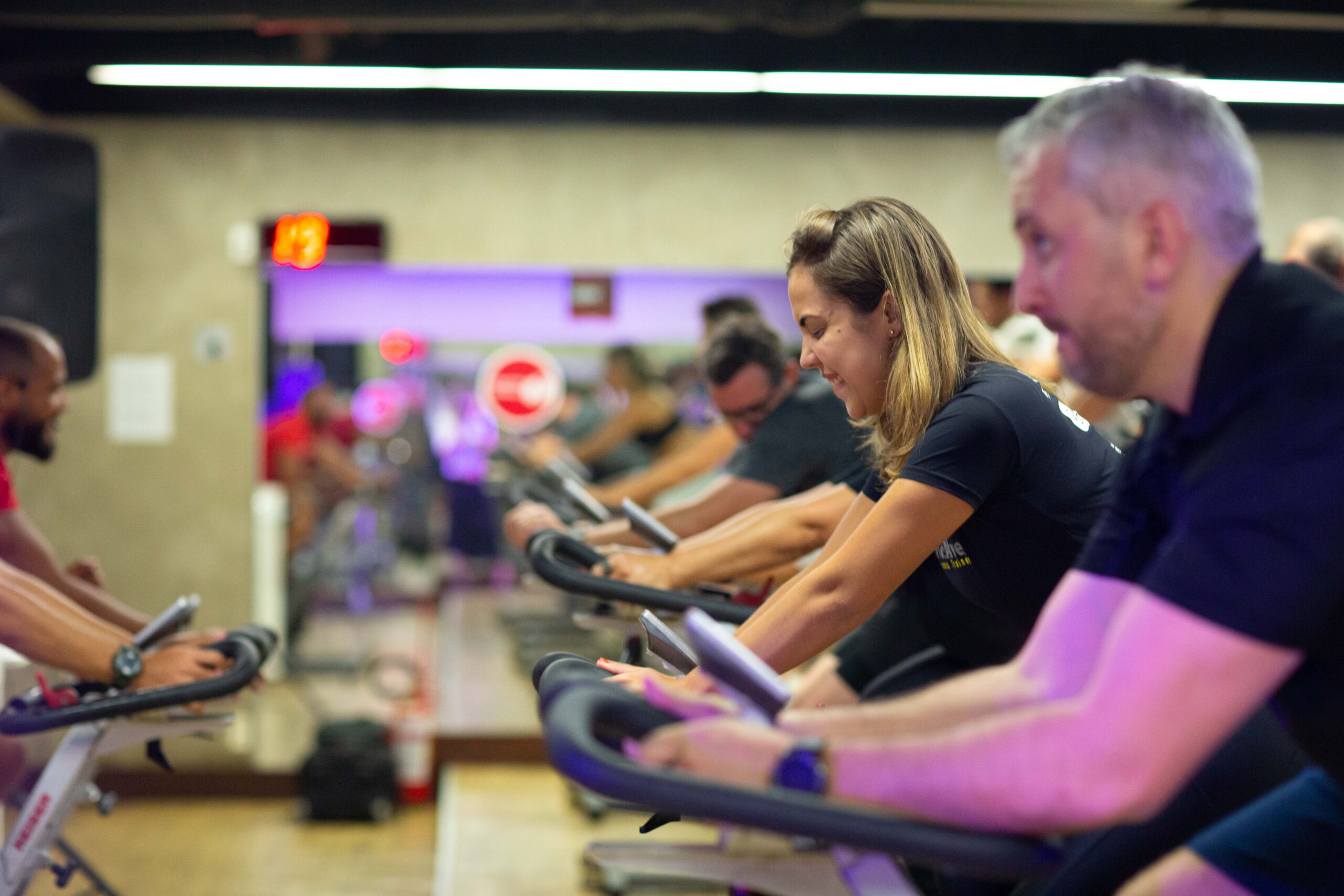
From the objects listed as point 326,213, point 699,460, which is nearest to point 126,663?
point 699,460

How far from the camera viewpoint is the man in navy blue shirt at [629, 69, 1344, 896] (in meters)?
0.96

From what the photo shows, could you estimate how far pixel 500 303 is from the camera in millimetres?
7141

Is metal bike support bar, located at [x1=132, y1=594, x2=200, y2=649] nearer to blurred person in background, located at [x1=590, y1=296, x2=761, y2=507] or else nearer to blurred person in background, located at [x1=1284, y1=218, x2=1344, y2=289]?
blurred person in background, located at [x1=590, y1=296, x2=761, y2=507]

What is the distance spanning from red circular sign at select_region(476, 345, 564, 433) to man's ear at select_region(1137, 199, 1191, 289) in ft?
28.5

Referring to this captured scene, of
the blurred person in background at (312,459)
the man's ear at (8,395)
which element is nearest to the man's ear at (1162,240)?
the man's ear at (8,395)

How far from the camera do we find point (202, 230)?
5.55 metres

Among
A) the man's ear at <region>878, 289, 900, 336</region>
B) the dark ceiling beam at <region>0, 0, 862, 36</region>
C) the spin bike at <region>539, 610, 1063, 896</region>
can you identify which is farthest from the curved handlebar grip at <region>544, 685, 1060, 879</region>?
the dark ceiling beam at <region>0, 0, 862, 36</region>

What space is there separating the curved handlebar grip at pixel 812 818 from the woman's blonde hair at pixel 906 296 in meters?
0.88

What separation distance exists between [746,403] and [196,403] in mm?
3408

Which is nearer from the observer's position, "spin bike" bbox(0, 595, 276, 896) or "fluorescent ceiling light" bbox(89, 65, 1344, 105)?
"spin bike" bbox(0, 595, 276, 896)

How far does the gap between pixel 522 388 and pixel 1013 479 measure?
819cm

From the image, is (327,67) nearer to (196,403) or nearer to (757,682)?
(196,403)

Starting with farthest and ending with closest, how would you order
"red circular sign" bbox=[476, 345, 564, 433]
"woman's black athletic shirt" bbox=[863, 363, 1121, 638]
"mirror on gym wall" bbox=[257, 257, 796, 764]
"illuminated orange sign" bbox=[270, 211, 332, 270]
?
"red circular sign" bbox=[476, 345, 564, 433]
"mirror on gym wall" bbox=[257, 257, 796, 764]
"illuminated orange sign" bbox=[270, 211, 332, 270]
"woman's black athletic shirt" bbox=[863, 363, 1121, 638]

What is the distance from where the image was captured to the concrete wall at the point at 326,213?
217 inches
